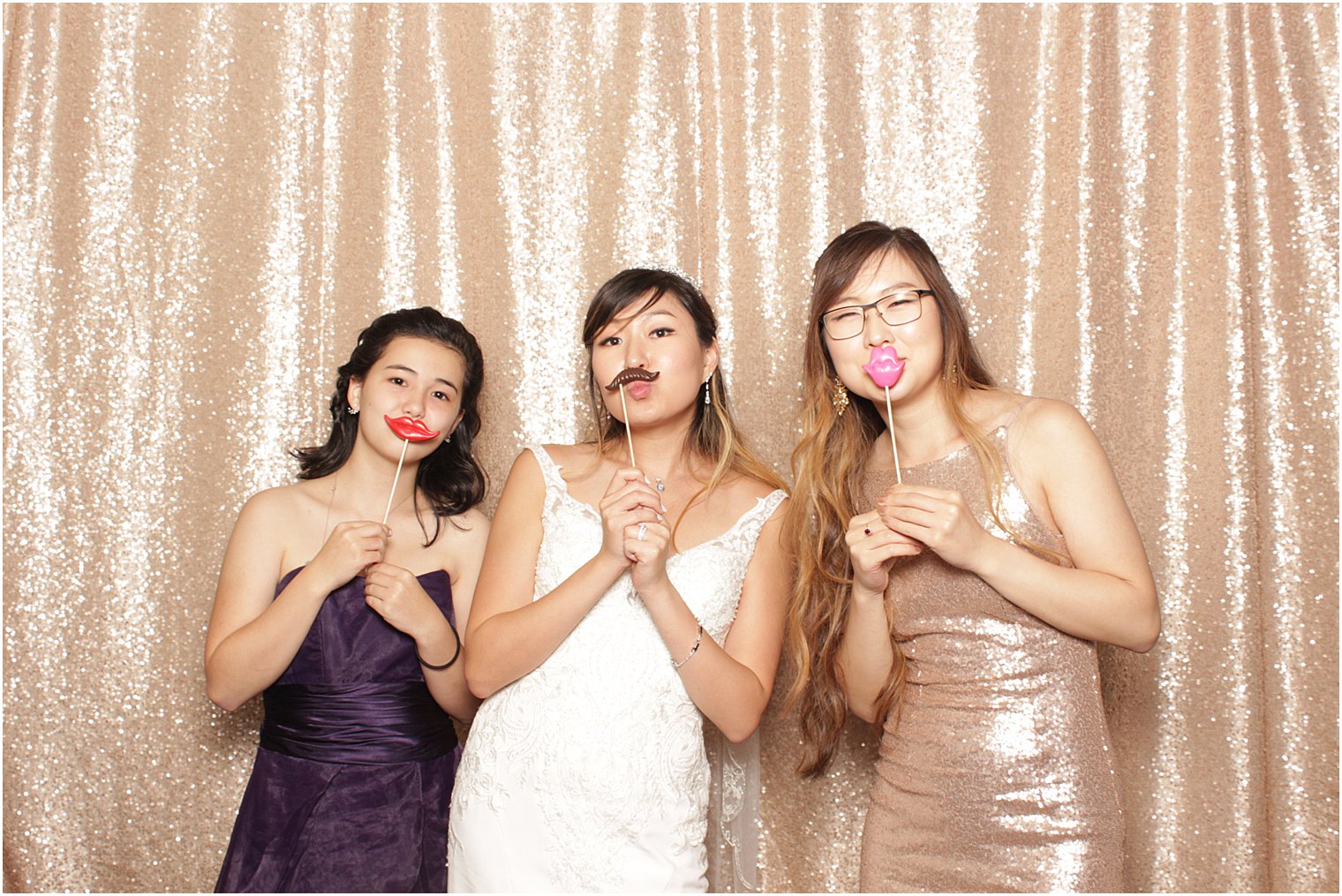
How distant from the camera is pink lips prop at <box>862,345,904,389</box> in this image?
1.39 metres

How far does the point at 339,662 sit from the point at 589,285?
2.84 feet

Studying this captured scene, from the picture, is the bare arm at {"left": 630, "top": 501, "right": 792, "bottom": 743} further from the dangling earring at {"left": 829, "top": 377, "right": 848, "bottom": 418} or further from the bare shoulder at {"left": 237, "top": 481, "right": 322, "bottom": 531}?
the bare shoulder at {"left": 237, "top": 481, "right": 322, "bottom": 531}

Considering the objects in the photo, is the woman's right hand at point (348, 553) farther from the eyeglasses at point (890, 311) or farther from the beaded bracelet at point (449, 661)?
the eyeglasses at point (890, 311)

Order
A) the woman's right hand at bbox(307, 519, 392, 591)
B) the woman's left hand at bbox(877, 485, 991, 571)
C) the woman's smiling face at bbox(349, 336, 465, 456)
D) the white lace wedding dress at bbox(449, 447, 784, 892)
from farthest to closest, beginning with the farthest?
the woman's smiling face at bbox(349, 336, 465, 456)
the woman's right hand at bbox(307, 519, 392, 591)
the white lace wedding dress at bbox(449, 447, 784, 892)
the woman's left hand at bbox(877, 485, 991, 571)

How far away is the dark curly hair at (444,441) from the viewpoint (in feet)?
5.58

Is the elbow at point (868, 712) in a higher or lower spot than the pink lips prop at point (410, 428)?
lower

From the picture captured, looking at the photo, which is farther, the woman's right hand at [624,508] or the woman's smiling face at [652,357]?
the woman's smiling face at [652,357]

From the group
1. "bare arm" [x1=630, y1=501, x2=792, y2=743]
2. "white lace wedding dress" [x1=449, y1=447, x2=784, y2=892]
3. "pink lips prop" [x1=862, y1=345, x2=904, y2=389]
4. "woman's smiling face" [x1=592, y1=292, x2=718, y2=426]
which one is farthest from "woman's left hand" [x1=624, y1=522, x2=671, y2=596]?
"pink lips prop" [x1=862, y1=345, x2=904, y2=389]

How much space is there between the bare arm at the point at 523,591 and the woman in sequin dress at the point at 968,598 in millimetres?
333

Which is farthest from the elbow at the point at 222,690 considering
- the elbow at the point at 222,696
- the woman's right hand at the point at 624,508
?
the woman's right hand at the point at 624,508

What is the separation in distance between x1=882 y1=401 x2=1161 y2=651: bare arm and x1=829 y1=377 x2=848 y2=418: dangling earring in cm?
26

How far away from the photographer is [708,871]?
185 centimetres

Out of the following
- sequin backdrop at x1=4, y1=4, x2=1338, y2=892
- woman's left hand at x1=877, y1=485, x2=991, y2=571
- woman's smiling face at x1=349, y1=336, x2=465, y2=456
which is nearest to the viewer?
woman's left hand at x1=877, y1=485, x2=991, y2=571

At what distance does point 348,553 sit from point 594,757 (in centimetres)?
47
